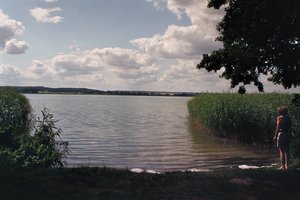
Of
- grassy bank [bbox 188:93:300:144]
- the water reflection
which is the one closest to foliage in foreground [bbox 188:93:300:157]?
grassy bank [bbox 188:93:300:144]

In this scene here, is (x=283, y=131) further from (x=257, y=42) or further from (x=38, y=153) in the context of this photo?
(x=38, y=153)

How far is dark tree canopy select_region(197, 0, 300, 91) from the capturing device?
1143 centimetres

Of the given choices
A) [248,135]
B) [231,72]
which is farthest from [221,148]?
[231,72]

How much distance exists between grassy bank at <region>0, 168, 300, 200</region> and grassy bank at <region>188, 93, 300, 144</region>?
11412 millimetres

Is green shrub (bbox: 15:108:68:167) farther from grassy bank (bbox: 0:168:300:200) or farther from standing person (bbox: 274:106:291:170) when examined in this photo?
standing person (bbox: 274:106:291:170)

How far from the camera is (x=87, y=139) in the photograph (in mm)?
30344

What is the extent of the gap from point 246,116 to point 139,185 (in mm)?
16299

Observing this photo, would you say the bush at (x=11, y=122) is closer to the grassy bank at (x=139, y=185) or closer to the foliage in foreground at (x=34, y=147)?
the foliage in foreground at (x=34, y=147)

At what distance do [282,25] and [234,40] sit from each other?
1775 mm

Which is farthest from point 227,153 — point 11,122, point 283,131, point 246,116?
point 11,122

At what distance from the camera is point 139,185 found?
34.8 feet

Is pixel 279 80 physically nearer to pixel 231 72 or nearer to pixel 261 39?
pixel 231 72

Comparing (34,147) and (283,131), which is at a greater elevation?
(283,131)

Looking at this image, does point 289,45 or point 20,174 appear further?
point 289,45
